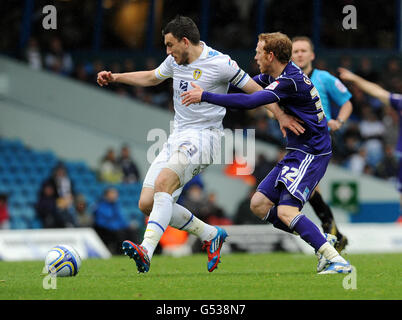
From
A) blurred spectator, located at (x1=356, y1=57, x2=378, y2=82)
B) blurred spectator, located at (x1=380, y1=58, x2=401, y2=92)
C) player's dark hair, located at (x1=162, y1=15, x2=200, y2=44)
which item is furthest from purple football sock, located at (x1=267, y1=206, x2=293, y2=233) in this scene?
blurred spectator, located at (x1=356, y1=57, x2=378, y2=82)

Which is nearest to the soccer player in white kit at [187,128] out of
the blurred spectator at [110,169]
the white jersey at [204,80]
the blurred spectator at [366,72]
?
the white jersey at [204,80]

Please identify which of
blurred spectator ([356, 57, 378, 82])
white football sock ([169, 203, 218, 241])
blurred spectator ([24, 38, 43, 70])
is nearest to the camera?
white football sock ([169, 203, 218, 241])

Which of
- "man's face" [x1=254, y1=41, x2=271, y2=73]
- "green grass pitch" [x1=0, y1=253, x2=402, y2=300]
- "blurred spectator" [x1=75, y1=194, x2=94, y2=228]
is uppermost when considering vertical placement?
"blurred spectator" [x1=75, y1=194, x2=94, y2=228]

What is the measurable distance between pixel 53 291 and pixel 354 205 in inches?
587

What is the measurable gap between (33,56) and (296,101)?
15971mm

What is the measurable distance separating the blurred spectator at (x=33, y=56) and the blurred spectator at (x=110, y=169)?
369 cm

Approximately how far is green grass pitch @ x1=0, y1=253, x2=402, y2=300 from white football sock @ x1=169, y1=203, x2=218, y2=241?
427mm

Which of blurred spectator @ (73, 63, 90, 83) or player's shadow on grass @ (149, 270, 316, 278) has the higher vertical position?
blurred spectator @ (73, 63, 90, 83)

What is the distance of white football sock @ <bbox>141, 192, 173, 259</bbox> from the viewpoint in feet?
26.3

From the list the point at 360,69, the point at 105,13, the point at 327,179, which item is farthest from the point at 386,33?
the point at 105,13

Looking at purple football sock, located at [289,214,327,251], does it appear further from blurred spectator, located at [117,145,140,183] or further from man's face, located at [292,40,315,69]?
blurred spectator, located at [117,145,140,183]

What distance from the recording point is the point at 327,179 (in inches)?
828

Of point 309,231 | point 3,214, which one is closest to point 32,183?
point 3,214

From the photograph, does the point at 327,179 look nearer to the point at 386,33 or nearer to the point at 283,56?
the point at 386,33
